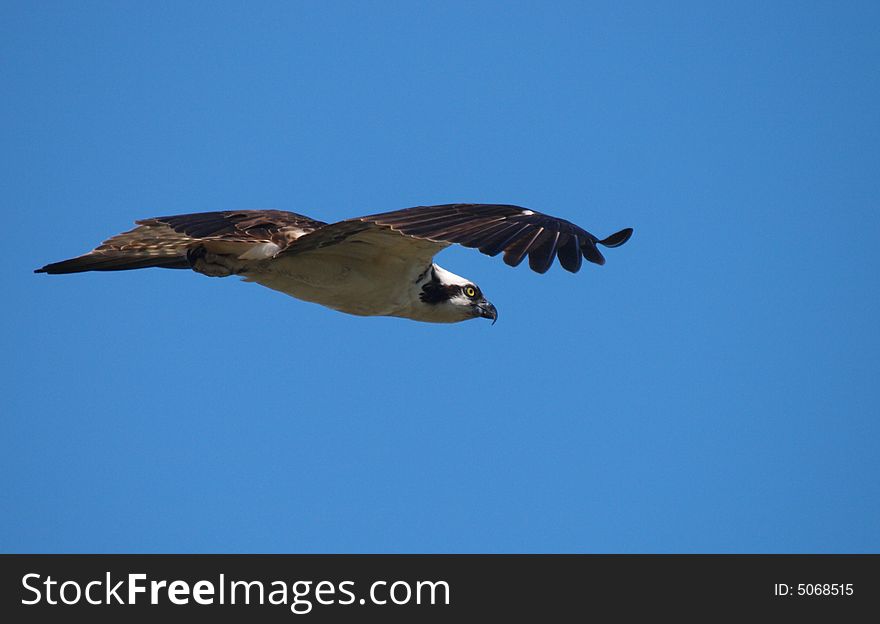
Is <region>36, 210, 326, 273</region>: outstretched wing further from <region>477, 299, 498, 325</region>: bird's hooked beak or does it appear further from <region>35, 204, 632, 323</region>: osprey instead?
<region>477, 299, 498, 325</region>: bird's hooked beak

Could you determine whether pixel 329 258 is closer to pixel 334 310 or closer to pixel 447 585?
pixel 334 310

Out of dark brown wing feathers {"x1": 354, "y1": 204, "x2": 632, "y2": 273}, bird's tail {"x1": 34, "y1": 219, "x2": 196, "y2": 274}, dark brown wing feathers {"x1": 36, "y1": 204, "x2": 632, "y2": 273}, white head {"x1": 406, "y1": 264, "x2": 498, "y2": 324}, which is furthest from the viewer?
white head {"x1": 406, "y1": 264, "x2": 498, "y2": 324}

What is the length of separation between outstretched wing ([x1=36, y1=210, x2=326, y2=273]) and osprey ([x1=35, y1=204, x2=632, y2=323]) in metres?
0.01

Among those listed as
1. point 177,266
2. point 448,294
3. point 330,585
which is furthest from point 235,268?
point 330,585

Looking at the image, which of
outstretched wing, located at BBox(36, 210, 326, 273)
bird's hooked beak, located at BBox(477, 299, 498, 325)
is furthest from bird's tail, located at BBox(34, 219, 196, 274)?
bird's hooked beak, located at BBox(477, 299, 498, 325)

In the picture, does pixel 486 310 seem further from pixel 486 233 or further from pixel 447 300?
pixel 486 233

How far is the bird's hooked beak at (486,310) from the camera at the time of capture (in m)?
14.3

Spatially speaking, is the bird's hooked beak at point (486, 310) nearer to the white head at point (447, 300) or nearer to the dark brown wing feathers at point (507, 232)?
the white head at point (447, 300)

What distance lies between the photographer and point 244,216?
43.8 feet

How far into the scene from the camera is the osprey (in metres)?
11.0

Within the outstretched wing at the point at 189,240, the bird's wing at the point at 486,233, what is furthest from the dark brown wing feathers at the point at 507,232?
the outstretched wing at the point at 189,240

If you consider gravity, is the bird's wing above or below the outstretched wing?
below

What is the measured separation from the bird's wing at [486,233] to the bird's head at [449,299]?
1522mm

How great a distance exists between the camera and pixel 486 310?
14.3 metres
